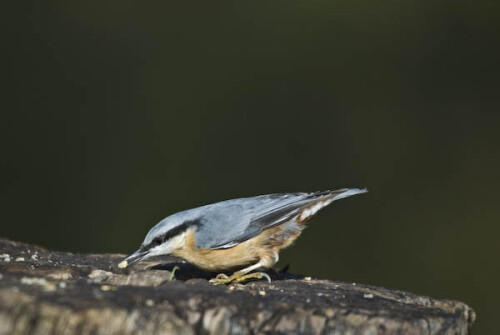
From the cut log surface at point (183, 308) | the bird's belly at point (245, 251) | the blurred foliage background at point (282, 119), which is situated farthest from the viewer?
the blurred foliage background at point (282, 119)

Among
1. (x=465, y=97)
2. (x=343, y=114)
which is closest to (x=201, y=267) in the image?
(x=343, y=114)

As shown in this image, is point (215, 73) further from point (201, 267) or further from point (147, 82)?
point (201, 267)

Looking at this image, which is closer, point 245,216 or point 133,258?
point 133,258

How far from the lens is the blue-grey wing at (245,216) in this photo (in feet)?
9.68

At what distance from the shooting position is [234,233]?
297cm

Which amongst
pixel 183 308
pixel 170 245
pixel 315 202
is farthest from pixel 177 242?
pixel 183 308

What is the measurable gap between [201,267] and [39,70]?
11.3 ft

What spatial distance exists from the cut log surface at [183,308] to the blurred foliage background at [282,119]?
3.00 m

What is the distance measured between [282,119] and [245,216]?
2.93m

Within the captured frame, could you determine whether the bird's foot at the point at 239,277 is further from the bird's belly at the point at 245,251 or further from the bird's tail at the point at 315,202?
the bird's tail at the point at 315,202

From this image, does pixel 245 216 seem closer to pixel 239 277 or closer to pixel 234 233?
pixel 234 233

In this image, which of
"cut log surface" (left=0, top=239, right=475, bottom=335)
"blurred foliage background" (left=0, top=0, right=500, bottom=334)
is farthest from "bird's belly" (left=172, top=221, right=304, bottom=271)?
"blurred foliage background" (left=0, top=0, right=500, bottom=334)

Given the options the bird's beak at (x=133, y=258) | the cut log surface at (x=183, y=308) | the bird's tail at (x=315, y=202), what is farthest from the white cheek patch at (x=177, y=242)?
the bird's tail at (x=315, y=202)

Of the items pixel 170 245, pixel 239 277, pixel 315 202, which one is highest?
pixel 315 202
